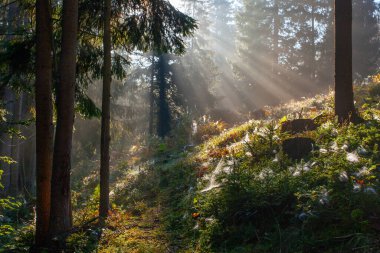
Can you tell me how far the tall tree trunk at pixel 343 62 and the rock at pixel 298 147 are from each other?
1.62 metres

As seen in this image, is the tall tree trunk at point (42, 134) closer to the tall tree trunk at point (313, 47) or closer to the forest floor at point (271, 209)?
the forest floor at point (271, 209)

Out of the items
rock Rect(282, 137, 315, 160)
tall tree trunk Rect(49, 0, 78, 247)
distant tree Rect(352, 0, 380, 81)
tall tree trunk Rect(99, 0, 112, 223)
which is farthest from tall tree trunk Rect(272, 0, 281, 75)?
tall tree trunk Rect(49, 0, 78, 247)

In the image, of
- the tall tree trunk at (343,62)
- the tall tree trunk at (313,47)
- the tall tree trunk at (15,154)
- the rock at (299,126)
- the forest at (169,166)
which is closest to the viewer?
the forest at (169,166)

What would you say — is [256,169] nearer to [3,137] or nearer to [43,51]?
[43,51]

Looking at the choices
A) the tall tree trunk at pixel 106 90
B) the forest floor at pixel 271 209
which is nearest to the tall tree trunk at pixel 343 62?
the forest floor at pixel 271 209

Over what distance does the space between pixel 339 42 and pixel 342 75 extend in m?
0.90

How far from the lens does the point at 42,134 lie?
22.9 feet

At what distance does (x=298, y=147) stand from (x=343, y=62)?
2957 mm

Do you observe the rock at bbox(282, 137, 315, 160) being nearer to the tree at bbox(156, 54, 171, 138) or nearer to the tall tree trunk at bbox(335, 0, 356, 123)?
the tall tree trunk at bbox(335, 0, 356, 123)

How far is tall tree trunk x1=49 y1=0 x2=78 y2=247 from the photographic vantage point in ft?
22.9

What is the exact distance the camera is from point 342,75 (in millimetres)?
9656

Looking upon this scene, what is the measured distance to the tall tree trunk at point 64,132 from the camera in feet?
22.9

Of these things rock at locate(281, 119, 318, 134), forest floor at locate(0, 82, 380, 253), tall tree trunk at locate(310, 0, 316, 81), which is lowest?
forest floor at locate(0, 82, 380, 253)

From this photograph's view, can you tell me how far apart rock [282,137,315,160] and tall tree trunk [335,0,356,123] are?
1620mm
